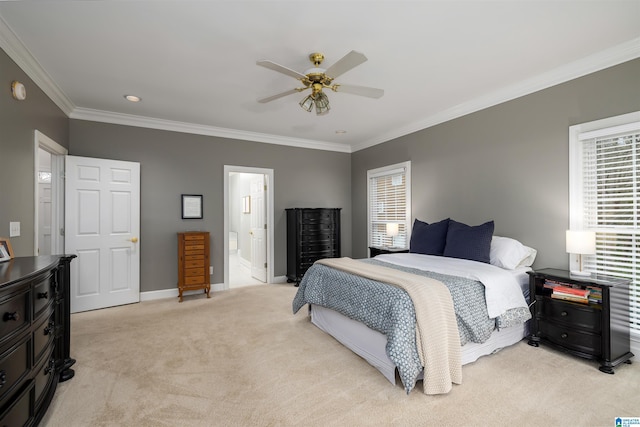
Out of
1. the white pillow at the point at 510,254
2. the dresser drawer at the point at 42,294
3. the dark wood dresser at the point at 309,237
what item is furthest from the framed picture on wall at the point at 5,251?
the white pillow at the point at 510,254

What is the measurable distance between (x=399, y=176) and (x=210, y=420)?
4250 millimetres

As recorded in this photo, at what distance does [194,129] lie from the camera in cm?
482

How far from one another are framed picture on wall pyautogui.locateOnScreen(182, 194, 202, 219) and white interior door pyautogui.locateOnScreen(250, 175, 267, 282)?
1170 mm

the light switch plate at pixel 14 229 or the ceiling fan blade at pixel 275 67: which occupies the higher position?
the ceiling fan blade at pixel 275 67

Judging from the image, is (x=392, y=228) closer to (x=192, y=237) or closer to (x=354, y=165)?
(x=354, y=165)

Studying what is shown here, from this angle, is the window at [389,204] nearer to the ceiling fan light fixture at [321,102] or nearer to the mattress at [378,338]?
the mattress at [378,338]

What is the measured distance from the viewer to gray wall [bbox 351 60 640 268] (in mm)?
2865

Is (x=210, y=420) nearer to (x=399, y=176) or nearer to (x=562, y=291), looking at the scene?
(x=562, y=291)

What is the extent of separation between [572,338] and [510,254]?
0.85m

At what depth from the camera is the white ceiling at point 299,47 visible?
2.14 meters

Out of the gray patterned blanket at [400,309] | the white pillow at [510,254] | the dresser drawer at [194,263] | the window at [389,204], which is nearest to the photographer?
the gray patterned blanket at [400,309]

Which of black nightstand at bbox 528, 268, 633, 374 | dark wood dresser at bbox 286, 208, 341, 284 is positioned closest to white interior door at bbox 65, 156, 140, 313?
dark wood dresser at bbox 286, 208, 341, 284

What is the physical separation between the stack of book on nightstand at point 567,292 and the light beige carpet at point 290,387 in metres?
0.50

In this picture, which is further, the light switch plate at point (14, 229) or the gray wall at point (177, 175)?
the gray wall at point (177, 175)
